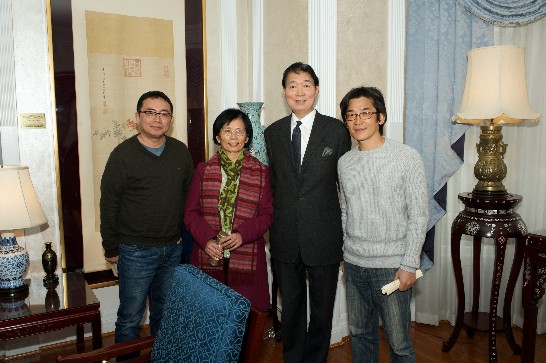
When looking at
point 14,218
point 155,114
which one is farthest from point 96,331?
point 155,114

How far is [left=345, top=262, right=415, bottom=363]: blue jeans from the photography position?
6.31 feet

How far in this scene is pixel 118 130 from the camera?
296 cm

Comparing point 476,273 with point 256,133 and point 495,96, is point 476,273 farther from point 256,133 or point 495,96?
point 256,133

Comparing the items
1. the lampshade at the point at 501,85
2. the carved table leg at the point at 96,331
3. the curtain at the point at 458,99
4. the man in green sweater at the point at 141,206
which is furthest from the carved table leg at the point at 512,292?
the carved table leg at the point at 96,331

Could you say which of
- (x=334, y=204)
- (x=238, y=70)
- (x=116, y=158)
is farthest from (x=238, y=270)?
(x=238, y=70)

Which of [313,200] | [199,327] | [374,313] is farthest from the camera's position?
[313,200]

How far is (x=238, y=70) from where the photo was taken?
340 cm

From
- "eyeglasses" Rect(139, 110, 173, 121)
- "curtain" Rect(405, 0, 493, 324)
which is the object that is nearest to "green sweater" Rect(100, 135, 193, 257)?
"eyeglasses" Rect(139, 110, 173, 121)

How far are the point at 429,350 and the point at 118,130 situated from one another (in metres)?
2.40

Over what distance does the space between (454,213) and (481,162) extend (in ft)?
2.19

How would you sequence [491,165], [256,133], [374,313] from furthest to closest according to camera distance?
[256,133] → [491,165] → [374,313]

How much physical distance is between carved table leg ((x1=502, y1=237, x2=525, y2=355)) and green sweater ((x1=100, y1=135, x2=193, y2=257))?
1.96m

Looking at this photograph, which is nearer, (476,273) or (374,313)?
(374,313)

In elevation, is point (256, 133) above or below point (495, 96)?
below
